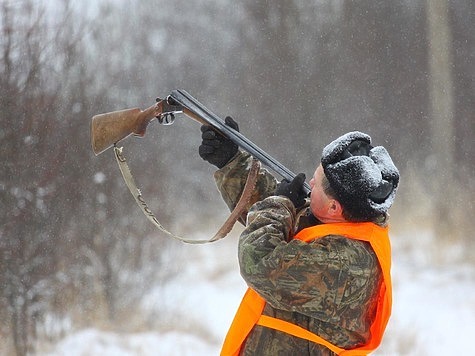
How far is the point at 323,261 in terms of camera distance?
154cm

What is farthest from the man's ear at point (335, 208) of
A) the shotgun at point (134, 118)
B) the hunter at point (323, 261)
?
the shotgun at point (134, 118)

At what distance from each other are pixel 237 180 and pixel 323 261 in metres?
0.44

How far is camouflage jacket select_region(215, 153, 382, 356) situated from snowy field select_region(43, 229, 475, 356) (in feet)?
9.43

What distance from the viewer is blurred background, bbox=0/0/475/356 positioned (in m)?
4.04

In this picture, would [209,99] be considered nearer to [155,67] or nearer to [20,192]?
[155,67]

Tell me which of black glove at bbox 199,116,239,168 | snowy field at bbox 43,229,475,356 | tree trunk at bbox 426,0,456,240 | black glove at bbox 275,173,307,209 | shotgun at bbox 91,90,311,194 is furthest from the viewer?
tree trunk at bbox 426,0,456,240

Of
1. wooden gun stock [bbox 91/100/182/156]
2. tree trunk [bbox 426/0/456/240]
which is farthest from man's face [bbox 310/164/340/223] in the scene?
tree trunk [bbox 426/0/456/240]

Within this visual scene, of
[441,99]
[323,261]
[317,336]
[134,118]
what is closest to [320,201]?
[323,261]

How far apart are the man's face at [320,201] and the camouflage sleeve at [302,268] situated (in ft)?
0.22

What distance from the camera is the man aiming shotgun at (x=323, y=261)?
1.54 meters

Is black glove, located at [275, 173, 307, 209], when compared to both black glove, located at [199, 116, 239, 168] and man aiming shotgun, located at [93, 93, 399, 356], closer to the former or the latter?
man aiming shotgun, located at [93, 93, 399, 356]

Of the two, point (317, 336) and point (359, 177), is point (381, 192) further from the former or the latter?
point (317, 336)

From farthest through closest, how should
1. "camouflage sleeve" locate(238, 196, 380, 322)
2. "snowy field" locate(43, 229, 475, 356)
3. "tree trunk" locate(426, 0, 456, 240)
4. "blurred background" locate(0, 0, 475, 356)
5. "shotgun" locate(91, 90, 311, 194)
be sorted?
"tree trunk" locate(426, 0, 456, 240) → "snowy field" locate(43, 229, 475, 356) → "blurred background" locate(0, 0, 475, 356) → "shotgun" locate(91, 90, 311, 194) → "camouflage sleeve" locate(238, 196, 380, 322)

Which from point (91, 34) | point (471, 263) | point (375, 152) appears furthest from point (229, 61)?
point (375, 152)
